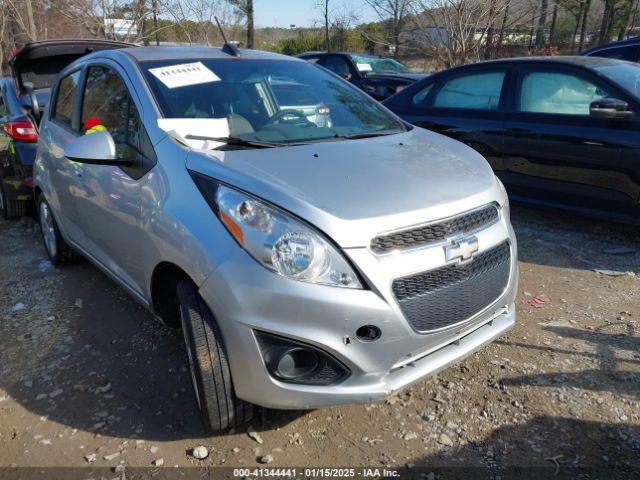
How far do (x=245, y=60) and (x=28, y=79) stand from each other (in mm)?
4435

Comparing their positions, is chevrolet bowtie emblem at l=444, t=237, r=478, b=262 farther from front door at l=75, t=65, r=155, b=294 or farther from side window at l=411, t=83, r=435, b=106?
side window at l=411, t=83, r=435, b=106

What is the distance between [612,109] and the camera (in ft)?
13.7

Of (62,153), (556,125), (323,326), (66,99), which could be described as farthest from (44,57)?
(323,326)

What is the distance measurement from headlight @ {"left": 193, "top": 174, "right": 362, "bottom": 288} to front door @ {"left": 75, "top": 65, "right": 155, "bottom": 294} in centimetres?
79

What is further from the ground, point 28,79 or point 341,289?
point 28,79

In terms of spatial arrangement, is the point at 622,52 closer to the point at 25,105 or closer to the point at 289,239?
the point at 289,239

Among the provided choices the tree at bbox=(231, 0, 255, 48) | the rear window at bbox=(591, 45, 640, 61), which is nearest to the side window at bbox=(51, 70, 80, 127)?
the rear window at bbox=(591, 45, 640, 61)

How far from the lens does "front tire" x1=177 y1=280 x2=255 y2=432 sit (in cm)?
219

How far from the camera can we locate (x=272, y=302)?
201cm

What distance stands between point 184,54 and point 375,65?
331 inches

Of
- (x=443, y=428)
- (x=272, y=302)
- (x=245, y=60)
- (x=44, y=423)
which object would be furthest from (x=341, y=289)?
(x=245, y=60)

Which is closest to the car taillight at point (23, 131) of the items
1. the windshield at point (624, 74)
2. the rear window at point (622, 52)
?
the windshield at point (624, 74)

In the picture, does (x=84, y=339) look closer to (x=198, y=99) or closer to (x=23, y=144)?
(x=198, y=99)

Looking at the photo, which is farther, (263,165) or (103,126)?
(103,126)
